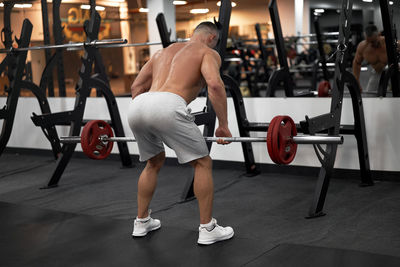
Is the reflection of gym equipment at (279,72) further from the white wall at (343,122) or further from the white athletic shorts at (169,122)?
the white athletic shorts at (169,122)

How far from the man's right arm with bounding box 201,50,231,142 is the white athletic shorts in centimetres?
14

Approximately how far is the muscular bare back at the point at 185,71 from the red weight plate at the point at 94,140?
661 millimetres

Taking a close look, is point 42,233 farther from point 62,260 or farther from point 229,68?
point 229,68

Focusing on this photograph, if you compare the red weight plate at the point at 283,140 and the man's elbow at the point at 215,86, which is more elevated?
the man's elbow at the point at 215,86

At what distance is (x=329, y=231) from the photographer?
2967 millimetres

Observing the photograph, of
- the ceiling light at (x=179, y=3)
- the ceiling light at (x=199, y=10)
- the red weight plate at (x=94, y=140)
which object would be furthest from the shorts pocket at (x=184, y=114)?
the ceiling light at (x=179, y=3)

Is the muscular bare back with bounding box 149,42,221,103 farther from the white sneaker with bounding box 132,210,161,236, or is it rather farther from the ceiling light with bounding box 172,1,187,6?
the ceiling light with bounding box 172,1,187,6

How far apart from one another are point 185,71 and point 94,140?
0.91 meters

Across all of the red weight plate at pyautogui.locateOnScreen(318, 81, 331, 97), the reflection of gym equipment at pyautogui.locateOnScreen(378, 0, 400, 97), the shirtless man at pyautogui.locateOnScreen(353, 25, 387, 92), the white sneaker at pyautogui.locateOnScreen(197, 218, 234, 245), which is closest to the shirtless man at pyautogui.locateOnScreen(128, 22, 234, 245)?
the white sneaker at pyautogui.locateOnScreen(197, 218, 234, 245)

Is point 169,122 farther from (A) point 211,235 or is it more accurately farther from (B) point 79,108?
(B) point 79,108

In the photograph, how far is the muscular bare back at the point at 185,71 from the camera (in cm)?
280

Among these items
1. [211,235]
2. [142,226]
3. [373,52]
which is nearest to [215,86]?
→ [211,235]

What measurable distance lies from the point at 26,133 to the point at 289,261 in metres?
4.54

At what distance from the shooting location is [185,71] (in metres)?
2.81
